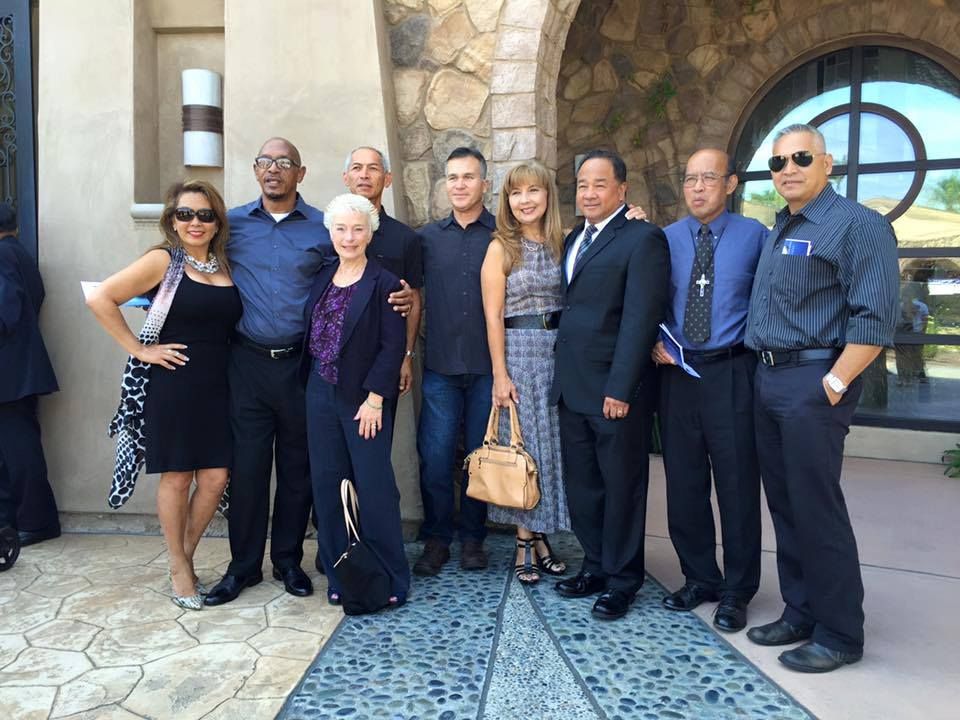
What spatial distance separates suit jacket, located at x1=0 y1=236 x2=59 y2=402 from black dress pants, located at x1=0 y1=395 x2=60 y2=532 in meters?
0.12

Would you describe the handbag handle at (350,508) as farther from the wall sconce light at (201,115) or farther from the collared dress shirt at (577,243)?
the wall sconce light at (201,115)

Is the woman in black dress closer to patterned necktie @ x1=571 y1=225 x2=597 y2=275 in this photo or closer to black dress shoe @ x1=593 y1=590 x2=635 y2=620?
patterned necktie @ x1=571 y1=225 x2=597 y2=275

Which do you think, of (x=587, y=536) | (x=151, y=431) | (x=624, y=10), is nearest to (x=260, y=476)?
(x=151, y=431)

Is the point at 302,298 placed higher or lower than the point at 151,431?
higher

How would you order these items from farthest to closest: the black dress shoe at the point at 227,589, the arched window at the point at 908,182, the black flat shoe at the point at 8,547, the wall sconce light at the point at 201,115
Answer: the arched window at the point at 908,182
the wall sconce light at the point at 201,115
the black flat shoe at the point at 8,547
the black dress shoe at the point at 227,589

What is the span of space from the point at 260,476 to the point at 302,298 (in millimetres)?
816

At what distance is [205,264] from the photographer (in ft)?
10.2

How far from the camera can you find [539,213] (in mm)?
3150

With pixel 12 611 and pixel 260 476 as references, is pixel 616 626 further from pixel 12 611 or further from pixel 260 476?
pixel 12 611

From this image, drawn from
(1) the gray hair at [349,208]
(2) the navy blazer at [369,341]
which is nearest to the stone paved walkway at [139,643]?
(2) the navy blazer at [369,341]

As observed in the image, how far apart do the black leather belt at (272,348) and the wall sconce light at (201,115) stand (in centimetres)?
162

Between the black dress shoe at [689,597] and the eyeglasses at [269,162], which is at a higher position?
the eyeglasses at [269,162]

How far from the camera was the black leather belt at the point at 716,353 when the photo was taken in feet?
9.41

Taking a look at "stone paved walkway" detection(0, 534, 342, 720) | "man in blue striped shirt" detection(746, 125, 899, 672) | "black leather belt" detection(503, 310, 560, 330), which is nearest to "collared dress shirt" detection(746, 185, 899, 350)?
"man in blue striped shirt" detection(746, 125, 899, 672)
